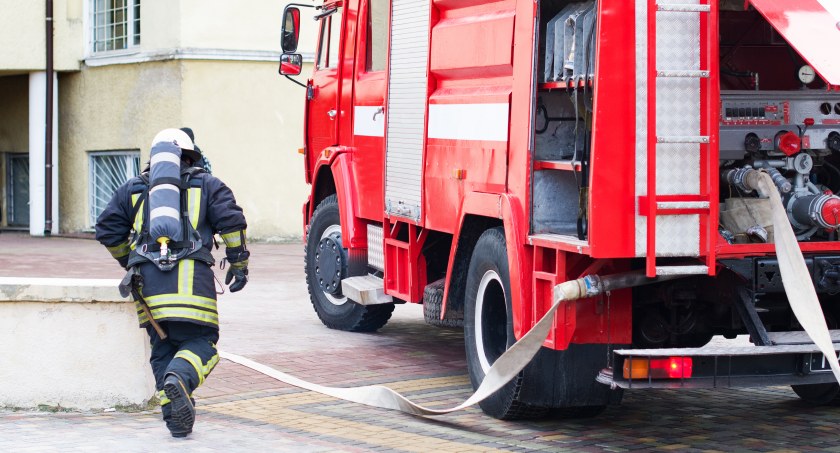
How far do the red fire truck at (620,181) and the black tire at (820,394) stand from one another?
13mm

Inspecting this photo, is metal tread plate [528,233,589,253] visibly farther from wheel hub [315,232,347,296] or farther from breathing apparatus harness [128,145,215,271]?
wheel hub [315,232,347,296]

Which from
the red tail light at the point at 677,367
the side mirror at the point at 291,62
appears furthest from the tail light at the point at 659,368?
the side mirror at the point at 291,62

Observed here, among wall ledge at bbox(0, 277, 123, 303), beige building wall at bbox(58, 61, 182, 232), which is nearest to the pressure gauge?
wall ledge at bbox(0, 277, 123, 303)

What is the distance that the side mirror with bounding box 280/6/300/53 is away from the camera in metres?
11.2

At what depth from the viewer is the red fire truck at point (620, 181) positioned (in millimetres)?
6293

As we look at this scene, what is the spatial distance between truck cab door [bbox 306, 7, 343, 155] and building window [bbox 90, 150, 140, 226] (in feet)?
32.9

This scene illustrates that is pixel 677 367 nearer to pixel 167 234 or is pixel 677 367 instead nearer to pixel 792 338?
pixel 792 338

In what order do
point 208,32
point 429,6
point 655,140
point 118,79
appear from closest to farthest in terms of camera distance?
point 655,140 → point 429,6 → point 208,32 → point 118,79

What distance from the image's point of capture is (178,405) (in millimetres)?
6906

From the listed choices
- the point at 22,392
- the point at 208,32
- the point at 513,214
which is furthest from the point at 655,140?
the point at 208,32

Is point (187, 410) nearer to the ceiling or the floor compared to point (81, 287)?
nearer to the floor

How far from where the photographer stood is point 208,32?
65.3 feet

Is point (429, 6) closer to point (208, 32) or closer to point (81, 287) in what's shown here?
point (81, 287)

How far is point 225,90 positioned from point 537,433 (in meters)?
13.6
